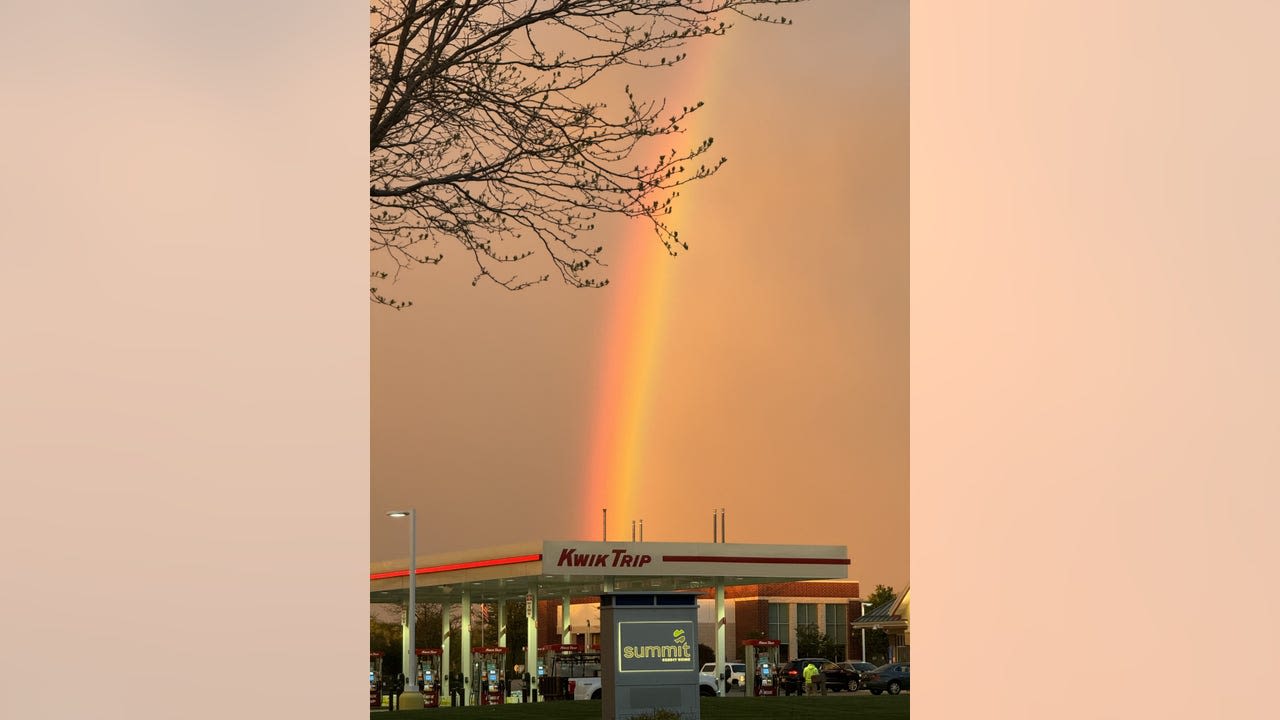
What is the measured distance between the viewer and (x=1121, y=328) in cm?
159

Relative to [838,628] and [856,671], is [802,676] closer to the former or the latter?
[856,671]

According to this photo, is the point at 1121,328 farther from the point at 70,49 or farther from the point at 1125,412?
A: the point at 70,49

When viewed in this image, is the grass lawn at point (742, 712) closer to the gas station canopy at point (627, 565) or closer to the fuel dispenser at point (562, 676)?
the gas station canopy at point (627, 565)

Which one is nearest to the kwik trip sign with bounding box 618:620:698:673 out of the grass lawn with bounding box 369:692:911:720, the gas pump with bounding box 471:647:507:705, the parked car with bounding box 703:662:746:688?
the grass lawn with bounding box 369:692:911:720

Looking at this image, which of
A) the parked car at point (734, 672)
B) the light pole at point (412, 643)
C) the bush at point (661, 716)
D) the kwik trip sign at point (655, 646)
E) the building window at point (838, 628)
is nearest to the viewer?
the bush at point (661, 716)

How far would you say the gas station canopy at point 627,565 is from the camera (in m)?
23.6

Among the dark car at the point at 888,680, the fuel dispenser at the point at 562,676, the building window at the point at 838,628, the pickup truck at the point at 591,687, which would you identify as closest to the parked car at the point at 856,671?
the dark car at the point at 888,680

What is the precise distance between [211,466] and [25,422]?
34 cm

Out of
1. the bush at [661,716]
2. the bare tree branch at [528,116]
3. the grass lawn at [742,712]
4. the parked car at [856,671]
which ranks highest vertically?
the bare tree branch at [528,116]

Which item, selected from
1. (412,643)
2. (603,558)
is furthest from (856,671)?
(412,643)

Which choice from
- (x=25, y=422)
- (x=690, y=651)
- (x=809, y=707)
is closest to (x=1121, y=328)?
(x=25, y=422)

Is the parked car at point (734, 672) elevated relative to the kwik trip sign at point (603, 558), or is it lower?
lower

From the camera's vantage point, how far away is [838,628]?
43.7 m

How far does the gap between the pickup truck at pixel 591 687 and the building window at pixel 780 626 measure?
62.6 feet
